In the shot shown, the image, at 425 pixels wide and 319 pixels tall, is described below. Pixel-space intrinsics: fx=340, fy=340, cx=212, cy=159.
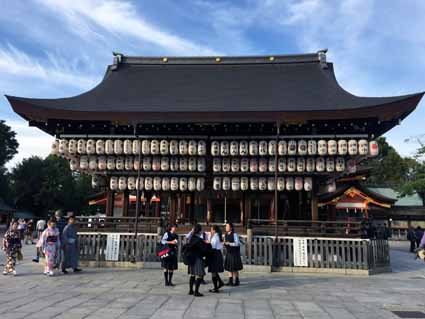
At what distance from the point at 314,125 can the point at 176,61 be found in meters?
10.1

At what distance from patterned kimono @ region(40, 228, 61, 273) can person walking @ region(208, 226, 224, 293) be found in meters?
5.38

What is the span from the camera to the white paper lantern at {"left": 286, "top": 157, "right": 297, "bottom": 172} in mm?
13375

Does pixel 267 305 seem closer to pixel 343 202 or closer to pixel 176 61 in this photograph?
pixel 176 61

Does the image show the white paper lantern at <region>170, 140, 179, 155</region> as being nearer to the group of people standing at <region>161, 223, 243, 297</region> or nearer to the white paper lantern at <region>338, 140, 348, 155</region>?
the group of people standing at <region>161, 223, 243, 297</region>

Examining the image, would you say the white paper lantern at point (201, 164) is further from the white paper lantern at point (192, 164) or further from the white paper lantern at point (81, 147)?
the white paper lantern at point (81, 147)

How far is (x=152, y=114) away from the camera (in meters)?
13.2

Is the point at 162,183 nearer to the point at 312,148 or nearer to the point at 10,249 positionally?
the point at 10,249

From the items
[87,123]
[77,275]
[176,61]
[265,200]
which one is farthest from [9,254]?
[176,61]

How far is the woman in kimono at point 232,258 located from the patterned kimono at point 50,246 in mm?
5647

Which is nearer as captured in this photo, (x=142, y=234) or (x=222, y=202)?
(x=142, y=234)

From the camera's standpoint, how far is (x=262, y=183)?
544 inches

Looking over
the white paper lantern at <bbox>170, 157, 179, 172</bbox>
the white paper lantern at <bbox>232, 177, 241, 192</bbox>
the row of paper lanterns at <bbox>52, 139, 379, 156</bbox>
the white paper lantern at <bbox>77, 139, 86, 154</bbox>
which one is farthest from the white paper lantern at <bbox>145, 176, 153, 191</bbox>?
the white paper lantern at <bbox>232, 177, 241, 192</bbox>

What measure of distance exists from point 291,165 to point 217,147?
301 centimetres

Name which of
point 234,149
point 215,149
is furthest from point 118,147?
point 234,149
